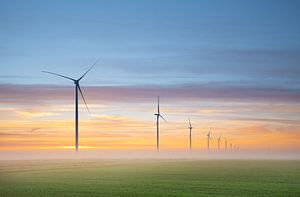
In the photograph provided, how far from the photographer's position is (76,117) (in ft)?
268

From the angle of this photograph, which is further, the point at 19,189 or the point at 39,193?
the point at 19,189

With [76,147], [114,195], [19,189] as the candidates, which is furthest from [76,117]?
[114,195]

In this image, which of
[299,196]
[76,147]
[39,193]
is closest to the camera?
[299,196]

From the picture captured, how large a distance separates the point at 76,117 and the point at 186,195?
42.4 meters

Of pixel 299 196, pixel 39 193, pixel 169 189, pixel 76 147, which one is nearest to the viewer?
pixel 299 196

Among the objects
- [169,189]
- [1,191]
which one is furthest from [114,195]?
[1,191]

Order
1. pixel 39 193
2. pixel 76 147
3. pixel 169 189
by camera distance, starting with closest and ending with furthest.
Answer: pixel 39 193
pixel 169 189
pixel 76 147

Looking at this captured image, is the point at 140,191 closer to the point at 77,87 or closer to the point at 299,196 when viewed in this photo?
the point at 299,196

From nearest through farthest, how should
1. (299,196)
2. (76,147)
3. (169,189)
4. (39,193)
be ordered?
1. (299,196)
2. (39,193)
3. (169,189)
4. (76,147)

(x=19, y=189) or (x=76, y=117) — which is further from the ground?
(x=76, y=117)

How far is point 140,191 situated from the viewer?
4538 cm

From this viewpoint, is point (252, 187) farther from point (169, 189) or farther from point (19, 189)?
point (19, 189)

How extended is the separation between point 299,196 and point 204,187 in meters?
10.5

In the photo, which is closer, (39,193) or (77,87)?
(39,193)
